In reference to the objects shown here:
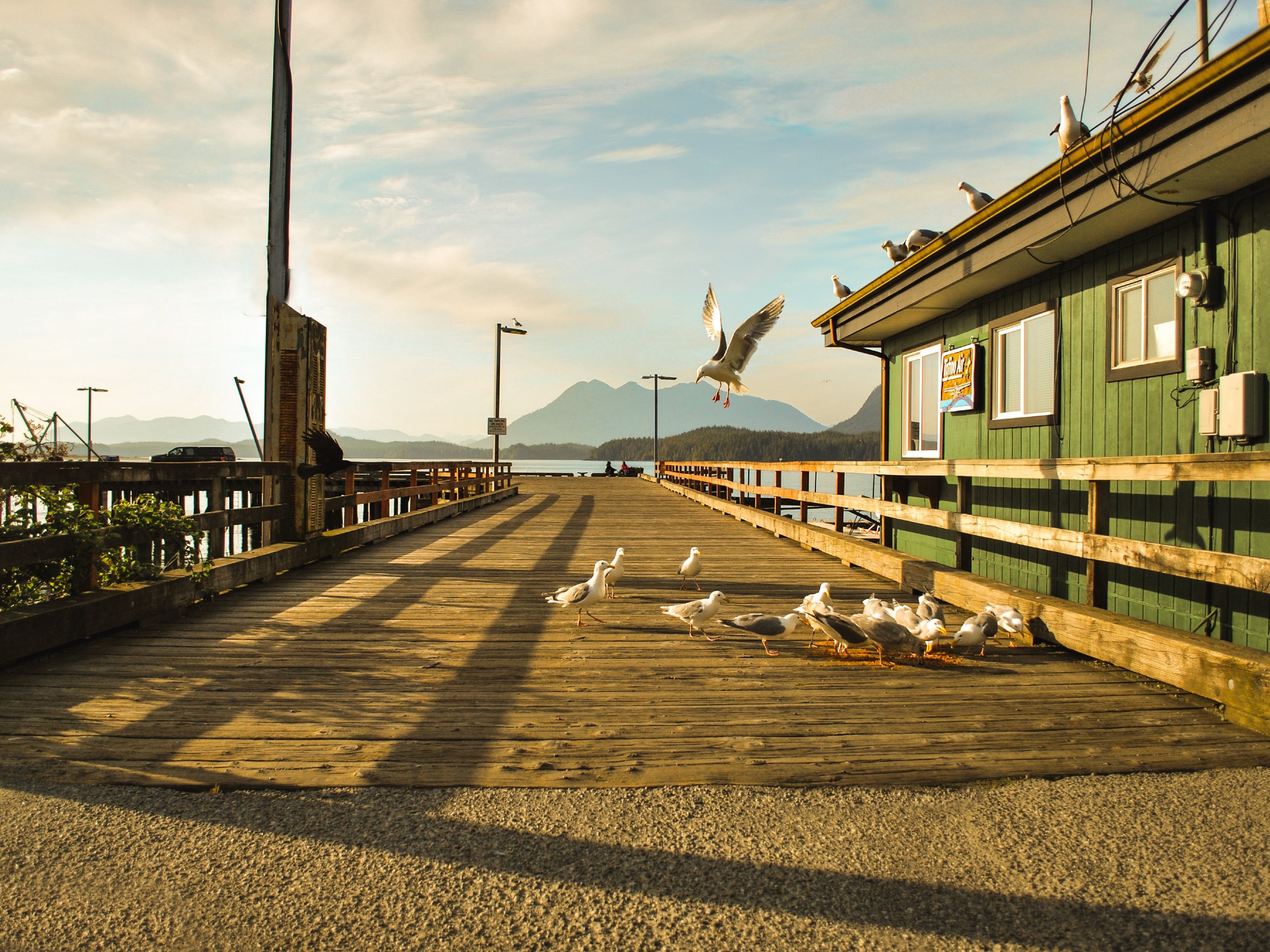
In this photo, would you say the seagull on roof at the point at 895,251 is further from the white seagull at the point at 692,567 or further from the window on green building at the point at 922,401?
the white seagull at the point at 692,567

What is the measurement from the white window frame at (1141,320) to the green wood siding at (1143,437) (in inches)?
3.8

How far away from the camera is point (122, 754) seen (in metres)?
3.07

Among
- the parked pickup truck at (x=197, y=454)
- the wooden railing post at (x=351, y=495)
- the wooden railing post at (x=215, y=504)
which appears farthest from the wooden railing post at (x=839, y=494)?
the parked pickup truck at (x=197, y=454)

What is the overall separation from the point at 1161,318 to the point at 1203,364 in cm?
81

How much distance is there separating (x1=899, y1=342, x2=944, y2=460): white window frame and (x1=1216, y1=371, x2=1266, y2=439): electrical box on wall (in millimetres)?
4642

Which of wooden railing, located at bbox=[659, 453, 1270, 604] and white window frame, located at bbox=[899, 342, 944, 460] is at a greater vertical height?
white window frame, located at bbox=[899, 342, 944, 460]

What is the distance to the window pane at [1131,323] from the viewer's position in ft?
19.9

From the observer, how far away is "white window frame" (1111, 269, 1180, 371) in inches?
222

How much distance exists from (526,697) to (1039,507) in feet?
18.9

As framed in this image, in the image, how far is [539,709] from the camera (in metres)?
3.69

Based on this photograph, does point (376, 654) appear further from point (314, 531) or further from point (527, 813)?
point (314, 531)

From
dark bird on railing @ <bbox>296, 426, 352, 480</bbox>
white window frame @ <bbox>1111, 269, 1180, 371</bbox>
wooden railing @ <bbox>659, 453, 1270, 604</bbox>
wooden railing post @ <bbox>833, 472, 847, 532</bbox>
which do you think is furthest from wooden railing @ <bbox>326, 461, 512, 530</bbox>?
white window frame @ <bbox>1111, 269, 1180, 371</bbox>

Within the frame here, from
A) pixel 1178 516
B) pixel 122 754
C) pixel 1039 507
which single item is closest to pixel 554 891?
pixel 122 754

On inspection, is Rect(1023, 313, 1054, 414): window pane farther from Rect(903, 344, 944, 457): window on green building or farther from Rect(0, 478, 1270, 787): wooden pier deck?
Rect(0, 478, 1270, 787): wooden pier deck
